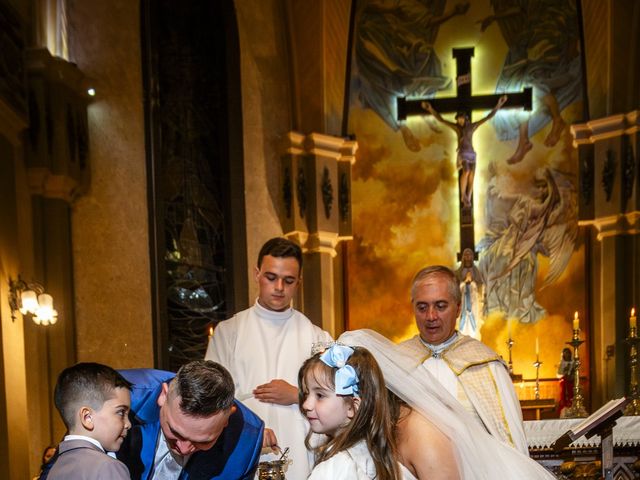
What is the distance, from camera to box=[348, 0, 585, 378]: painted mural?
1155 centimetres

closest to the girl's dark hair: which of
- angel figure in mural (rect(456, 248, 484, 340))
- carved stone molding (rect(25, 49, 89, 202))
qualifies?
carved stone molding (rect(25, 49, 89, 202))

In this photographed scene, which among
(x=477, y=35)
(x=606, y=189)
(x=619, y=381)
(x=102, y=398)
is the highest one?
(x=477, y=35)

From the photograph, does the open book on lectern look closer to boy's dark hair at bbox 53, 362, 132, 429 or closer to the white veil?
the white veil

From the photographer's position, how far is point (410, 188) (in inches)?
469

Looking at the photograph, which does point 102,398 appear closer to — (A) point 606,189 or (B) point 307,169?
(B) point 307,169

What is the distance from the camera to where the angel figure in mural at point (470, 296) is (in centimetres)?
1084

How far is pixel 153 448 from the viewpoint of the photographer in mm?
3498

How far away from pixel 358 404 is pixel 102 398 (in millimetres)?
938

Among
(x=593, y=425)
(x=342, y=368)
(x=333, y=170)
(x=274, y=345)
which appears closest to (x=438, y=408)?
(x=342, y=368)

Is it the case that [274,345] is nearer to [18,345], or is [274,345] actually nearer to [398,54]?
[18,345]

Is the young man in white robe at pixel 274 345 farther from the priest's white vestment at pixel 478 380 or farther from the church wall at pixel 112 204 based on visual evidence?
the church wall at pixel 112 204

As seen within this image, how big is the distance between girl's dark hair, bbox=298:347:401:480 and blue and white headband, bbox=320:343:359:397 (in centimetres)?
2

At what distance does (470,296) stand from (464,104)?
8.52 feet

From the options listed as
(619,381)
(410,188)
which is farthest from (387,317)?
(619,381)
